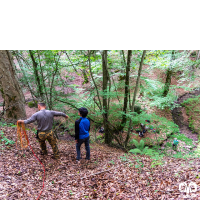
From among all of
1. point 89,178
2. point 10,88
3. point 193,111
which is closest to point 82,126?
point 89,178

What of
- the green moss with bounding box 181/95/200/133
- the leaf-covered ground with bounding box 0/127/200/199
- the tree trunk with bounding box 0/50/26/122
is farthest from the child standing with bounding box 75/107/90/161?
the green moss with bounding box 181/95/200/133

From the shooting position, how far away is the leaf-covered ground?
2.65 meters

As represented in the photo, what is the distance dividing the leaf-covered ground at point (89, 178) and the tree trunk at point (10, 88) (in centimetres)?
111

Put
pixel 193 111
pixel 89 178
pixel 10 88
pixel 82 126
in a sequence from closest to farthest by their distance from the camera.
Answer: pixel 89 178
pixel 82 126
pixel 10 88
pixel 193 111

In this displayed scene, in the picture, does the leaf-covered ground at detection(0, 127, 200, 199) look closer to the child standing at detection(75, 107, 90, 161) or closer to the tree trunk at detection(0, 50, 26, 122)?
the child standing at detection(75, 107, 90, 161)

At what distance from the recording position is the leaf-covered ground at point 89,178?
265cm

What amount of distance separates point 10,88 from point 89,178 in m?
4.28

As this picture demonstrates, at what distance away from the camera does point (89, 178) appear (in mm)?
3412

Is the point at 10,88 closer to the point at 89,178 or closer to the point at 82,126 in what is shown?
the point at 82,126
